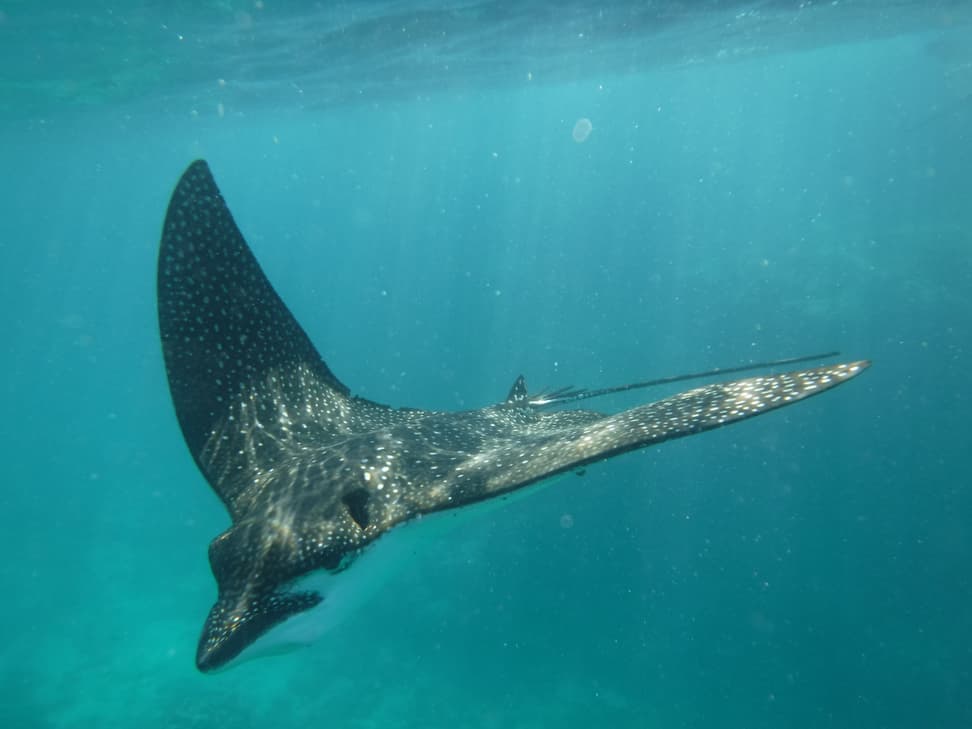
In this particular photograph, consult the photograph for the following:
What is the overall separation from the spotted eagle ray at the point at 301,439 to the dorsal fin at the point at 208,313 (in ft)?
0.04

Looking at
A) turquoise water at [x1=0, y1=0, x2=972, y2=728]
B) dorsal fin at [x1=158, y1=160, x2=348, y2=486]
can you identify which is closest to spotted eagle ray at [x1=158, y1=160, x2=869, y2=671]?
dorsal fin at [x1=158, y1=160, x2=348, y2=486]

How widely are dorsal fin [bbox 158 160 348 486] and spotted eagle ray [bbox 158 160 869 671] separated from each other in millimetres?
12

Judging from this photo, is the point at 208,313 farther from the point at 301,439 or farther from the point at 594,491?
the point at 594,491

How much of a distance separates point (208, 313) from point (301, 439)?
4.75 ft

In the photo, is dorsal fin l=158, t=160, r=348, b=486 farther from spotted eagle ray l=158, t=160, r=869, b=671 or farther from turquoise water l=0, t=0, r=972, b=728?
turquoise water l=0, t=0, r=972, b=728

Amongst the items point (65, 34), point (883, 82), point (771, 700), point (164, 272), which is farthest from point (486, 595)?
point (883, 82)

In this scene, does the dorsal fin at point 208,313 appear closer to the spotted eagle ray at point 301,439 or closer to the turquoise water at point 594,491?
the spotted eagle ray at point 301,439

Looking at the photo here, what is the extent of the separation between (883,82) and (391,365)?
388 feet

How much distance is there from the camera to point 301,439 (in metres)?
A: 5.90

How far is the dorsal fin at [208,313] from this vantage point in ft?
18.0

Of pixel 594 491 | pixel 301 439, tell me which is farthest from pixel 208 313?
pixel 594 491

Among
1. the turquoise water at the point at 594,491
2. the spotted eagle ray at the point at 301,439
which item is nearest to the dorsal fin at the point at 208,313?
the spotted eagle ray at the point at 301,439

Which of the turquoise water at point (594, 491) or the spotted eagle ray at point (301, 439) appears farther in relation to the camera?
the turquoise water at point (594, 491)

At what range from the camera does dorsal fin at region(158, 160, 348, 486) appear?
18.0 ft
